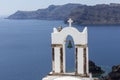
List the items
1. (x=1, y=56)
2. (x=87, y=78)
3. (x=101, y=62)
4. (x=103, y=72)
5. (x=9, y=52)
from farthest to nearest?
(x=9, y=52)
(x=1, y=56)
(x=101, y=62)
(x=103, y=72)
(x=87, y=78)

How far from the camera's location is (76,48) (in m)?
12.1

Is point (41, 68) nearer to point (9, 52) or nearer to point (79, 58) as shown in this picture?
point (9, 52)

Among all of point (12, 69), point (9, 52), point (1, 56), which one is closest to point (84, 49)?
point (12, 69)

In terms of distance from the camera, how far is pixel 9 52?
88.1 m

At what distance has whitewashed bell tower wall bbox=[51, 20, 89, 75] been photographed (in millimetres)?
12016

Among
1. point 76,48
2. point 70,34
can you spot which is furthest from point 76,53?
point 70,34

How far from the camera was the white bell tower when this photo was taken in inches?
472

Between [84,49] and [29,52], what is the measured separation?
2900 inches

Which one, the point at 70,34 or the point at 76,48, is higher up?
the point at 70,34

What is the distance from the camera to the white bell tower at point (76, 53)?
12.0 metres

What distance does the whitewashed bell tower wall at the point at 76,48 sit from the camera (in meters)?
12.0

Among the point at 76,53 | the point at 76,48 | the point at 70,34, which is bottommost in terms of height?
the point at 76,53

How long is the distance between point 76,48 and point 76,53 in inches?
6.5

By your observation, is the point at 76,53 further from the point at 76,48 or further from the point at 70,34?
the point at 70,34
